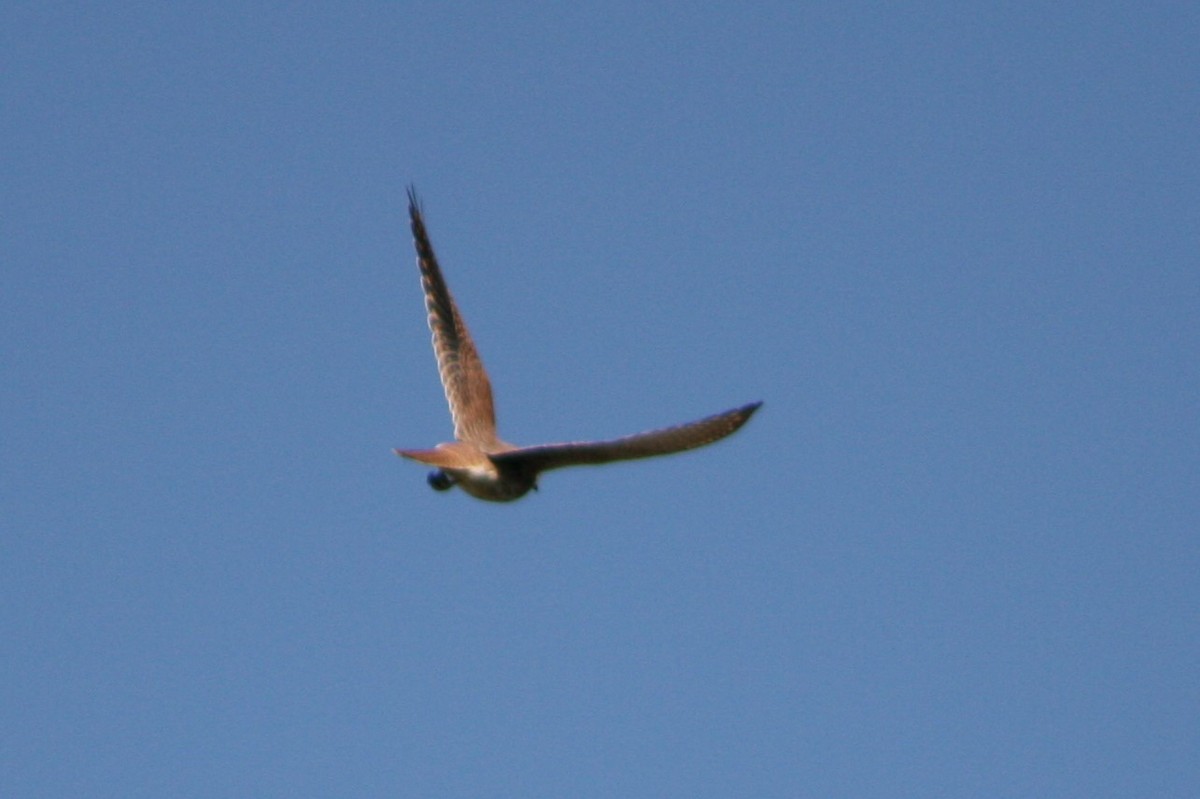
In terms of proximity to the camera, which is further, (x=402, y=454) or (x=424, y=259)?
(x=424, y=259)

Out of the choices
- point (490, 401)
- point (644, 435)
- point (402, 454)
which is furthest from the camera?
point (490, 401)

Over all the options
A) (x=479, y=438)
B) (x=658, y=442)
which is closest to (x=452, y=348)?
(x=479, y=438)

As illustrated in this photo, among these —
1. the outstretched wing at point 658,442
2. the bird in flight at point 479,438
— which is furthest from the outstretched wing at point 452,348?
the outstretched wing at point 658,442

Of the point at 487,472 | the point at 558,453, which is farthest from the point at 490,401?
the point at 558,453

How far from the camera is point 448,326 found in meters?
20.2

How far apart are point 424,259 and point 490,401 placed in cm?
168

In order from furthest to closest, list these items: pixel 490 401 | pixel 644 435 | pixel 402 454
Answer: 1. pixel 490 401
2. pixel 402 454
3. pixel 644 435

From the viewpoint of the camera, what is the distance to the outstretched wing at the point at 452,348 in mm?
19297

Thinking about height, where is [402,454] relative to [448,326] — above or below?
below

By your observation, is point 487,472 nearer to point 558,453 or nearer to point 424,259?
point 558,453

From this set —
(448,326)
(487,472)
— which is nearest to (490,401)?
(448,326)

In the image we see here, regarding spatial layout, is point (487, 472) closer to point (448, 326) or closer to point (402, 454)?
point (402, 454)

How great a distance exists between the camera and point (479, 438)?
727 inches

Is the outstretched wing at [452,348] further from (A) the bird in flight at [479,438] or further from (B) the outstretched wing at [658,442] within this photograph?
(B) the outstretched wing at [658,442]
